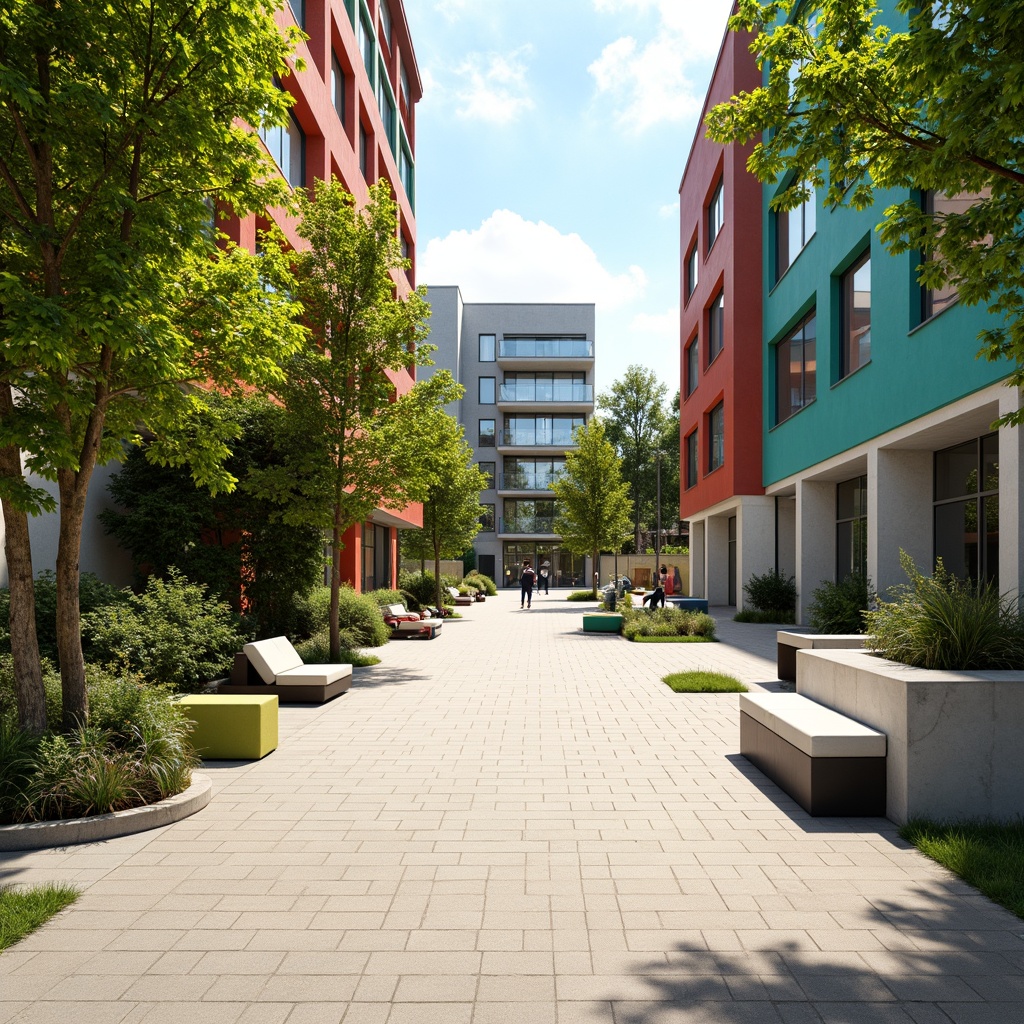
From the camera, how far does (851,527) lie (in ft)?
64.1

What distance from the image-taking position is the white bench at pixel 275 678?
1005 centimetres

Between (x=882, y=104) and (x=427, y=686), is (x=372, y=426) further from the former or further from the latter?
(x=882, y=104)

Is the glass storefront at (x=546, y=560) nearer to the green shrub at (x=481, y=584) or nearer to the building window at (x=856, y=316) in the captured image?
the green shrub at (x=481, y=584)

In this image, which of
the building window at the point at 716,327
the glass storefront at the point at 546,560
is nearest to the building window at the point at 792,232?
the building window at the point at 716,327

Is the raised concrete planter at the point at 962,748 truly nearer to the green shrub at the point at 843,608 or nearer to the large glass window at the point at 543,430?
the green shrub at the point at 843,608

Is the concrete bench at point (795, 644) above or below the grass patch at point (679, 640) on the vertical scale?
above

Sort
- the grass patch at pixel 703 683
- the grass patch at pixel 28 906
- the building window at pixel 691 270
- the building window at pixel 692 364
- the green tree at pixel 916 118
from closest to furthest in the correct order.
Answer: the grass patch at pixel 28 906
the green tree at pixel 916 118
the grass patch at pixel 703 683
the building window at pixel 692 364
the building window at pixel 691 270

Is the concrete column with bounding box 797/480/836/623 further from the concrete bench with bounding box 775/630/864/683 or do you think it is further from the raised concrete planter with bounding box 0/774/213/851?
the raised concrete planter with bounding box 0/774/213/851

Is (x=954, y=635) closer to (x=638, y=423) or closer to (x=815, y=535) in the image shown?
(x=815, y=535)

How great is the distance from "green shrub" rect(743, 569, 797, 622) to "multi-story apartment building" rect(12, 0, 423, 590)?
12138 millimetres

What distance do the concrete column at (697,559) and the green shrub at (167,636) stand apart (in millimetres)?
27616

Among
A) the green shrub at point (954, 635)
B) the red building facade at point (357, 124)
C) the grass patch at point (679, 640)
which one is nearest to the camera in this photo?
the green shrub at point (954, 635)

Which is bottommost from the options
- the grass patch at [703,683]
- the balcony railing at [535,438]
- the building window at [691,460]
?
the grass patch at [703,683]

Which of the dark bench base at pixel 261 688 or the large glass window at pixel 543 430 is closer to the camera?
the dark bench base at pixel 261 688
